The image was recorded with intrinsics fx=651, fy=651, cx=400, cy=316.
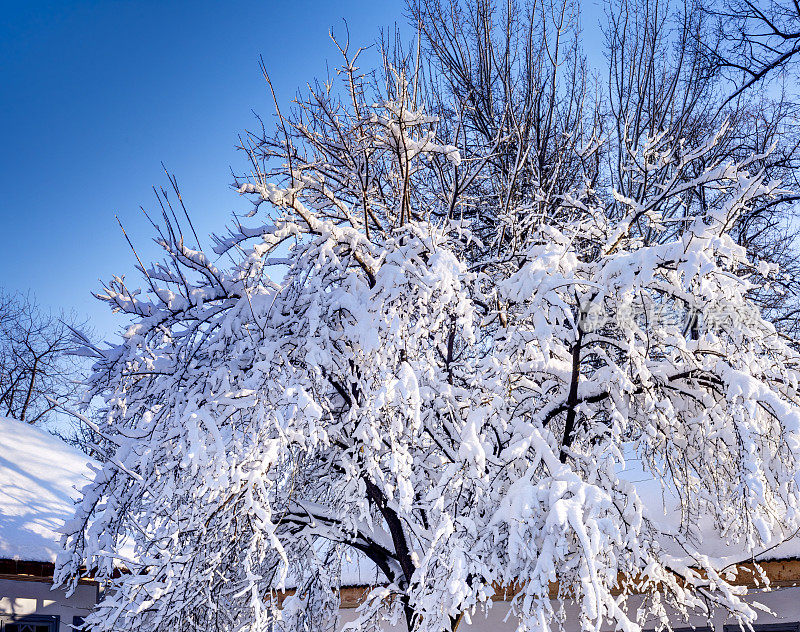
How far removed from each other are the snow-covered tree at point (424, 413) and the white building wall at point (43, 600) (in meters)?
3.34

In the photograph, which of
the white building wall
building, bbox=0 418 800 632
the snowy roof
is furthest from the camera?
the white building wall

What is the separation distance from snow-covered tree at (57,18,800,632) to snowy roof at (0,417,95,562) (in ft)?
3.68

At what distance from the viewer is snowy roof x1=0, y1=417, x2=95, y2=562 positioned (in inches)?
283

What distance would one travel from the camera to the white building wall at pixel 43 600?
8039mm

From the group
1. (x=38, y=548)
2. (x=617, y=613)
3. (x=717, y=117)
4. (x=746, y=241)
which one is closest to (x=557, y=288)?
(x=617, y=613)

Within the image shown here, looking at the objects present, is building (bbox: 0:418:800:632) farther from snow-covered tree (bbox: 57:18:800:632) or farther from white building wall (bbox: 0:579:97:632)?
snow-covered tree (bbox: 57:18:800:632)

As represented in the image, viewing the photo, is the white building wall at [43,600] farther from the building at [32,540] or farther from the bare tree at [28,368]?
the bare tree at [28,368]

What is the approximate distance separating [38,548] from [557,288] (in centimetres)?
630

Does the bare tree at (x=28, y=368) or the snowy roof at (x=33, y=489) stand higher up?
the bare tree at (x=28, y=368)

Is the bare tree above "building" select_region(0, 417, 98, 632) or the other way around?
above

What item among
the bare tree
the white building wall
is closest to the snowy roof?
the white building wall

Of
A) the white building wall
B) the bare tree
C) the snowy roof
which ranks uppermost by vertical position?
the bare tree

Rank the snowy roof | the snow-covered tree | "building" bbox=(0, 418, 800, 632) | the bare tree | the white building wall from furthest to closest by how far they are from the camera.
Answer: the bare tree, the white building wall, the snowy roof, "building" bbox=(0, 418, 800, 632), the snow-covered tree

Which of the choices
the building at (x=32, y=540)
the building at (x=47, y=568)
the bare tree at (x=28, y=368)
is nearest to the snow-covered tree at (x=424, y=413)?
the building at (x=47, y=568)
